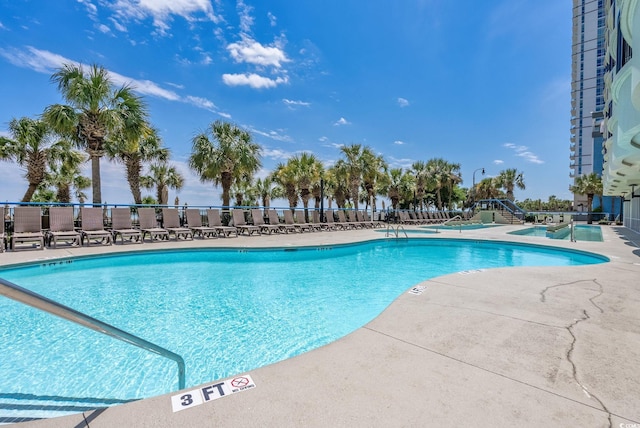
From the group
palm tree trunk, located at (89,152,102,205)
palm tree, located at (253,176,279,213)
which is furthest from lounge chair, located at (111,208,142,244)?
palm tree, located at (253,176,279,213)

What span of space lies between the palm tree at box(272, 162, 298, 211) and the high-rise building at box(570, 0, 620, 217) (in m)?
55.5

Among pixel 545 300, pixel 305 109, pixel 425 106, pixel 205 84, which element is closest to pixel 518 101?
pixel 425 106

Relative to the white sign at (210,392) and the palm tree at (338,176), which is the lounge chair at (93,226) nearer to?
the white sign at (210,392)

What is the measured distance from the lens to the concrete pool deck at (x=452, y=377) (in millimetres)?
1499

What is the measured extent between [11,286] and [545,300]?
4.75 m

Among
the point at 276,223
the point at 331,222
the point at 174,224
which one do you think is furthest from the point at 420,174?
the point at 174,224

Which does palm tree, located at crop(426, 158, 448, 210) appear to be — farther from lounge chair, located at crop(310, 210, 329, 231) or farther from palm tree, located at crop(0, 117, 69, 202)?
palm tree, located at crop(0, 117, 69, 202)

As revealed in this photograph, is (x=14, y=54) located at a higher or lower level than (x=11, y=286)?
higher

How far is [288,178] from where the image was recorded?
74.6 feet

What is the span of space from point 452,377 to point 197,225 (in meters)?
11.4

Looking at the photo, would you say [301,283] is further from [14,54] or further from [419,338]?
[14,54]

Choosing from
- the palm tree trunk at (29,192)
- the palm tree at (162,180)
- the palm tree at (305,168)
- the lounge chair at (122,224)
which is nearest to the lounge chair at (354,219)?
the palm tree at (305,168)

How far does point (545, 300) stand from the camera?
3586 mm

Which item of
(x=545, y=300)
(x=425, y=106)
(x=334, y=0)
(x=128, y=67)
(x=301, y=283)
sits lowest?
(x=301, y=283)
